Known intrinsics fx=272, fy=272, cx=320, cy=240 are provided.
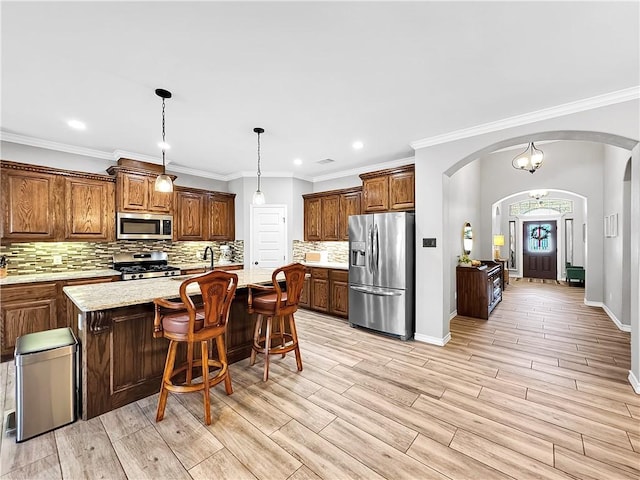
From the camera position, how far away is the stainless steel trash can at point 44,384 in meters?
1.91

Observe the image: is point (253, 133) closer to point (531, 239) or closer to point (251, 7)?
point (251, 7)

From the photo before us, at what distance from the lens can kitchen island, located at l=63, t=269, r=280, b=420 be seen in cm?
211

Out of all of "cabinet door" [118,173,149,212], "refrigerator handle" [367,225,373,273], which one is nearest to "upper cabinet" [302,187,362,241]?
"refrigerator handle" [367,225,373,273]

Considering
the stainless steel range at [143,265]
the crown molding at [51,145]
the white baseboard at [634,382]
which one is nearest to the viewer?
the white baseboard at [634,382]

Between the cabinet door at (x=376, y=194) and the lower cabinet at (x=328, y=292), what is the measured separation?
121cm

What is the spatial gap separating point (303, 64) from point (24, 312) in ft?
13.7

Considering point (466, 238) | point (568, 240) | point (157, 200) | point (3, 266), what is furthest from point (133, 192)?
point (568, 240)

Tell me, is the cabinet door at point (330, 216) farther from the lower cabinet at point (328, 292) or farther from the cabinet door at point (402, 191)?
the cabinet door at point (402, 191)

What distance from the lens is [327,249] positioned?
19.6 feet

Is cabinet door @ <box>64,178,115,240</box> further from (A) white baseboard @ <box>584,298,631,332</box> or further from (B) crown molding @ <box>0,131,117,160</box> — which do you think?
(A) white baseboard @ <box>584,298,631,332</box>

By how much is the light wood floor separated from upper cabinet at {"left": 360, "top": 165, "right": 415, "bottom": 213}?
85.8 inches

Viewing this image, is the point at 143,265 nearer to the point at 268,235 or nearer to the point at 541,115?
the point at 268,235

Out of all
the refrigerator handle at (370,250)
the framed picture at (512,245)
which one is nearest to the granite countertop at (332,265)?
the refrigerator handle at (370,250)

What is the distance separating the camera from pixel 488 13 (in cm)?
166
